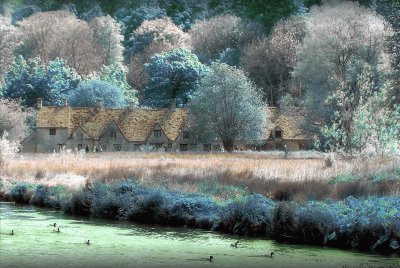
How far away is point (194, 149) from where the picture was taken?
9069 cm

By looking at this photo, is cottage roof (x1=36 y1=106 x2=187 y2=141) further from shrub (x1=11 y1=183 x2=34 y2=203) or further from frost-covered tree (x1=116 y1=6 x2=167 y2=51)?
frost-covered tree (x1=116 y1=6 x2=167 y2=51)

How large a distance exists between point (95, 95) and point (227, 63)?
83.8 feet

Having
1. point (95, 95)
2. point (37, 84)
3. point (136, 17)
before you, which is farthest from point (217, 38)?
point (37, 84)

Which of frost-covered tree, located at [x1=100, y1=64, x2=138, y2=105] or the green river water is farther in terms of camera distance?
frost-covered tree, located at [x1=100, y1=64, x2=138, y2=105]

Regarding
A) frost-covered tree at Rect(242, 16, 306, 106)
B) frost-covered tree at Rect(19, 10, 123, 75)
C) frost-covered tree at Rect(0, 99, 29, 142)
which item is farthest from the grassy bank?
frost-covered tree at Rect(19, 10, 123, 75)

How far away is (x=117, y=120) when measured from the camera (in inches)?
3669

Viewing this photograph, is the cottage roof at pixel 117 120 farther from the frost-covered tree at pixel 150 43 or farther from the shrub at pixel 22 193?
the shrub at pixel 22 193

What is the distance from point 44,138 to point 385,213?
68379 millimetres

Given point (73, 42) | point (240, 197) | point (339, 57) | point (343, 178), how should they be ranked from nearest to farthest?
point (240, 197) → point (343, 178) → point (339, 57) → point (73, 42)

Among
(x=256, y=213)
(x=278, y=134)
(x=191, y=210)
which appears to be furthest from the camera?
(x=278, y=134)

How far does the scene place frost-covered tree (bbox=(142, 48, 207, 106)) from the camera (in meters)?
103

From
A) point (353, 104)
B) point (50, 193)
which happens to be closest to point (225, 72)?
point (353, 104)

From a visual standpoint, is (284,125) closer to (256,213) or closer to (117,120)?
(117,120)

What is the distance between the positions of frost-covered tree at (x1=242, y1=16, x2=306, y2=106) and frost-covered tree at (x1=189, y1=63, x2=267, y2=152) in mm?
21794
